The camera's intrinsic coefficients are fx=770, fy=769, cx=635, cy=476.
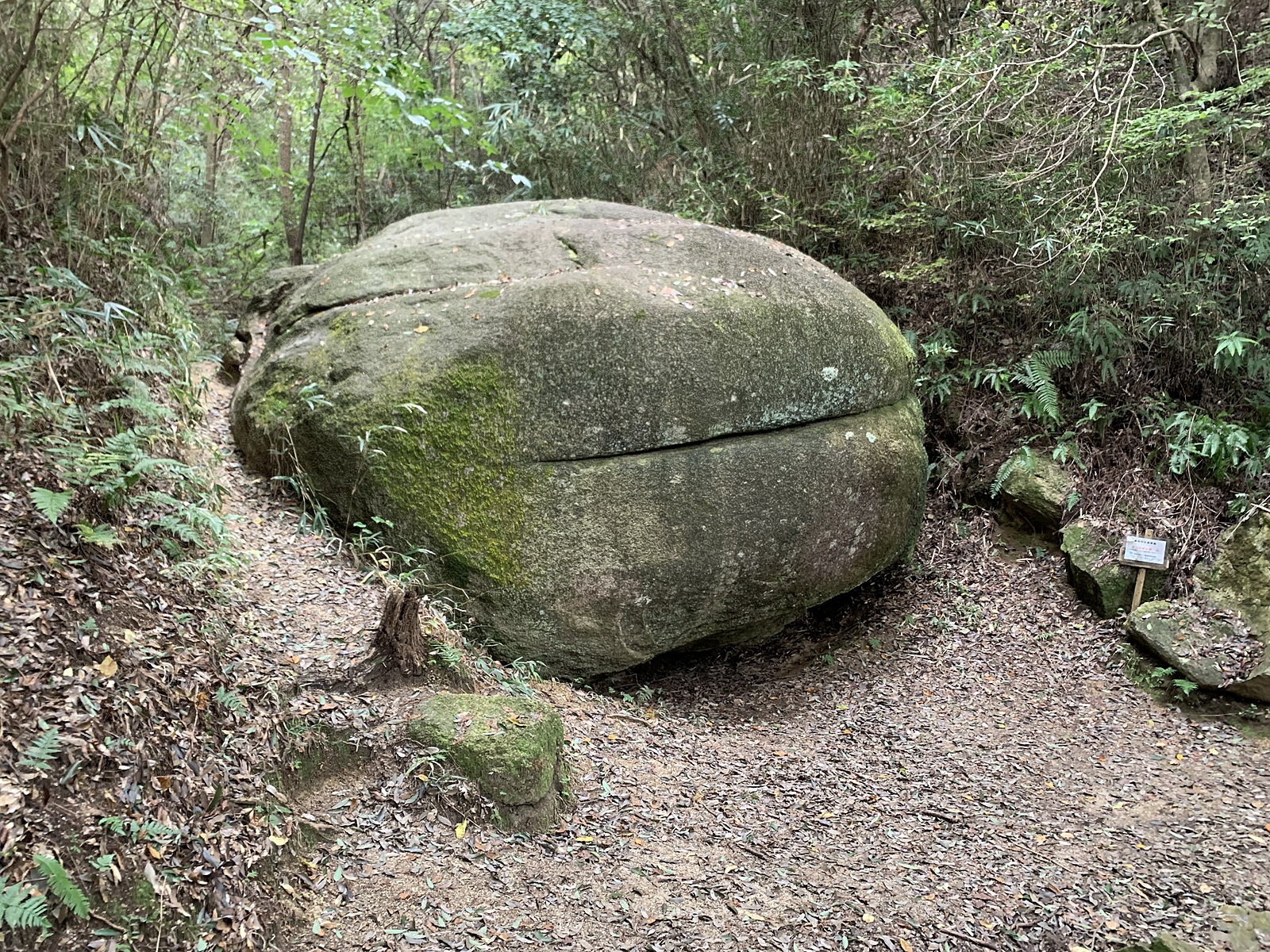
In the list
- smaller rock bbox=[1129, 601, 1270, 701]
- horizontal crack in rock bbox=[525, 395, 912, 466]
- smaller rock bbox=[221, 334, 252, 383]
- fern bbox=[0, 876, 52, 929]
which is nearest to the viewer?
fern bbox=[0, 876, 52, 929]

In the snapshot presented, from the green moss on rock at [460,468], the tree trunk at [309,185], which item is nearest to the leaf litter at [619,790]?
the green moss on rock at [460,468]

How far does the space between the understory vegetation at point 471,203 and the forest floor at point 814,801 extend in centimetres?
47

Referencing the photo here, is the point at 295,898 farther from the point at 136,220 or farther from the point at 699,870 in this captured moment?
the point at 136,220

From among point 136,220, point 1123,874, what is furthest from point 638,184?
point 1123,874

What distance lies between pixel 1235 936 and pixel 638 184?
977 centimetres

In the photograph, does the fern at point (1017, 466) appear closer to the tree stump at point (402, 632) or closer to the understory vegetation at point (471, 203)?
the understory vegetation at point (471, 203)

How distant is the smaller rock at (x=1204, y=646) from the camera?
5715mm

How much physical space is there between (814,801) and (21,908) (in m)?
3.86

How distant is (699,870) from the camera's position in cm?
384

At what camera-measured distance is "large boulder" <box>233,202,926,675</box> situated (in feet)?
17.2

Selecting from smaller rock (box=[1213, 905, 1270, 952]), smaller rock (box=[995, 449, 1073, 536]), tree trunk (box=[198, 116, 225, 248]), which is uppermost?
tree trunk (box=[198, 116, 225, 248])

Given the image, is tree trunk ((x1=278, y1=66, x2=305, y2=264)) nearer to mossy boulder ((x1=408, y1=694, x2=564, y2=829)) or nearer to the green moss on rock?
the green moss on rock

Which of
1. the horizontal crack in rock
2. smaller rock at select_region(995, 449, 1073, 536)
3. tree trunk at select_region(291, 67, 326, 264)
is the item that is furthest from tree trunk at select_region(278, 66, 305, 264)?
smaller rock at select_region(995, 449, 1073, 536)

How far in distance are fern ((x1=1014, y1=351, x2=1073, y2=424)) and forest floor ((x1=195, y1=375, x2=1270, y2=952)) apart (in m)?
1.83
